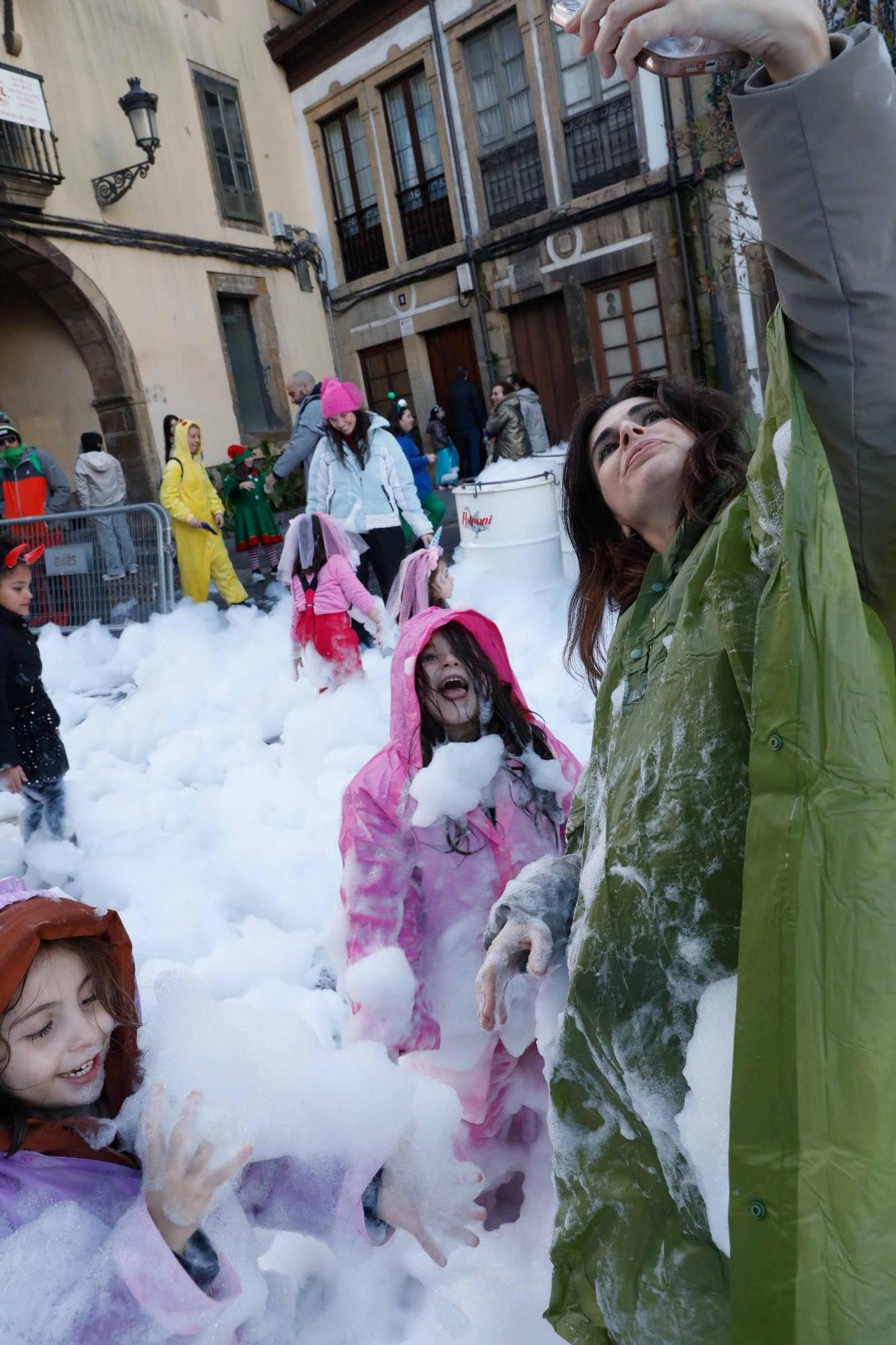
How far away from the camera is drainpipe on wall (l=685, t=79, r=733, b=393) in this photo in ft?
38.5

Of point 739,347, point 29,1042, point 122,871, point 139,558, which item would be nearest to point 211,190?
point 739,347

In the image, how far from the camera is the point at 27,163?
10.8m

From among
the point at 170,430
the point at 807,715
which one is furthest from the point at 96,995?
the point at 170,430

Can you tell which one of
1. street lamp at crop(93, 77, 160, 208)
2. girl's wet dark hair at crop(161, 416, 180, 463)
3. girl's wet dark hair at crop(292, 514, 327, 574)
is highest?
street lamp at crop(93, 77, 160, 208)

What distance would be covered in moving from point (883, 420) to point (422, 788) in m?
1.42

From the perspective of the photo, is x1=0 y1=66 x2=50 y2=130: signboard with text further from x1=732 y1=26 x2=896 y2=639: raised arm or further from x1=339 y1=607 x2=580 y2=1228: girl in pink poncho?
x1=732 y1=26 x2=896 y2=639: raised arm

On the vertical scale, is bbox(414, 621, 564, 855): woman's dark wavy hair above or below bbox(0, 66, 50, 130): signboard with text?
below

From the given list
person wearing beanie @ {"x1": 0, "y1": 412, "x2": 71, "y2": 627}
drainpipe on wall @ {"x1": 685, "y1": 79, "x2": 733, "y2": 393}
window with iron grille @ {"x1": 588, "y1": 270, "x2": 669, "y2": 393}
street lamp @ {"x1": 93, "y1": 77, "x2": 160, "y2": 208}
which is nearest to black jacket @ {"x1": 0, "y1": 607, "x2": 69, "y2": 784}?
person wearing beanie @ {"x1": 0, "y1": 412, "x2": 71, "y2": 627}

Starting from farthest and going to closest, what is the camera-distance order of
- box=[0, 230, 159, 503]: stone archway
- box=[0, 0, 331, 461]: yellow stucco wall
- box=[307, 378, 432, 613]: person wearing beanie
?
1. box=[0, 0, 331, 461]: yellow stucco wall
2. box=[0, 230, 159, 503]: stone archway
3. box=[307, 378, 432, 613]: person wearing beanie

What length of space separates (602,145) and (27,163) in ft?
23.5

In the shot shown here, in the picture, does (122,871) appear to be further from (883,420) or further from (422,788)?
(883,420)

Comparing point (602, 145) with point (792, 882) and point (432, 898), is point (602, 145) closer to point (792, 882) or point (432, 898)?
point (432, 898)

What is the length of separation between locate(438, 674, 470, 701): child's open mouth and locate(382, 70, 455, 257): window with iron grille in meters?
14.0

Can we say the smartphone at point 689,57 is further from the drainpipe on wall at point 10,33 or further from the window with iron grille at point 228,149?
the window with iron grille at point 228,149
